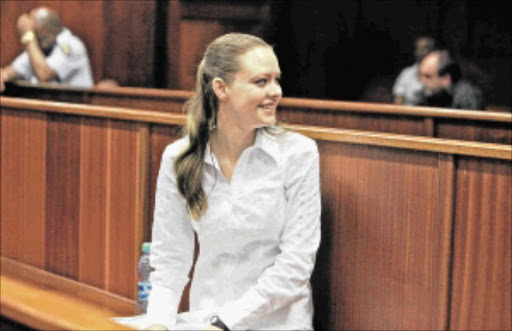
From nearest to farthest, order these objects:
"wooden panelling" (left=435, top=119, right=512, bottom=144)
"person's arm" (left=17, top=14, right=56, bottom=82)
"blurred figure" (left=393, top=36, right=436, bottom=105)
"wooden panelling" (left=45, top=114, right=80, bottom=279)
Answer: "wooden panelling" (left=435, top=119, right=512, bottom=144) < "wooden panelling" (left=45, top=114, right=80, bottom=279) < "person's arm" (left=17, top=14, right=56, bottom=82) < "blurred figure" (left=393, top=36, right=436, bottom=105)

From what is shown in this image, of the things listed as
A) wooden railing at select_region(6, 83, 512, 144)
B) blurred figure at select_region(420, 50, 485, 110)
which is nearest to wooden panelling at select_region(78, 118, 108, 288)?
wooden railing at select_region(6, 83, 512, 144)

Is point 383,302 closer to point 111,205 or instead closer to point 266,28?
point 111,205

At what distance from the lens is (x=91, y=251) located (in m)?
2.55

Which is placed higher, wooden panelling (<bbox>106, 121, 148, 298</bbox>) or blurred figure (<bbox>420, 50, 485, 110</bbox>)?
blurred figure (<bbox>420, 50, 485, 110</bbox>)

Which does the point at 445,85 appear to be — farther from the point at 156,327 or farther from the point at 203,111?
the point at 156,327

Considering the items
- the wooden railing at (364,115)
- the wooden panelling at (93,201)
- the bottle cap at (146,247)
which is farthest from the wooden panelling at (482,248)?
the wooden panelling at (93,201)

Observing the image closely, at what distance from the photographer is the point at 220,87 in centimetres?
178

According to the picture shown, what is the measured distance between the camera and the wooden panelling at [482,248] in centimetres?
160

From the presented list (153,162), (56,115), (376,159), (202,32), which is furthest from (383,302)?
(202,32)

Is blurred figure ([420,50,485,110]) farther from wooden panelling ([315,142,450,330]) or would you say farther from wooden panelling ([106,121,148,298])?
wooden panelling ([315,142,450,330])

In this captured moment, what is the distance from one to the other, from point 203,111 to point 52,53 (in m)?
2.99

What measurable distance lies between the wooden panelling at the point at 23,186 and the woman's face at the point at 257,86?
116cm

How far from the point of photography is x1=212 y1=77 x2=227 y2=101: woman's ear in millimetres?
1771

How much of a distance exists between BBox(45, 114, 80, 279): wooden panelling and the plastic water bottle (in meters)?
0.33
